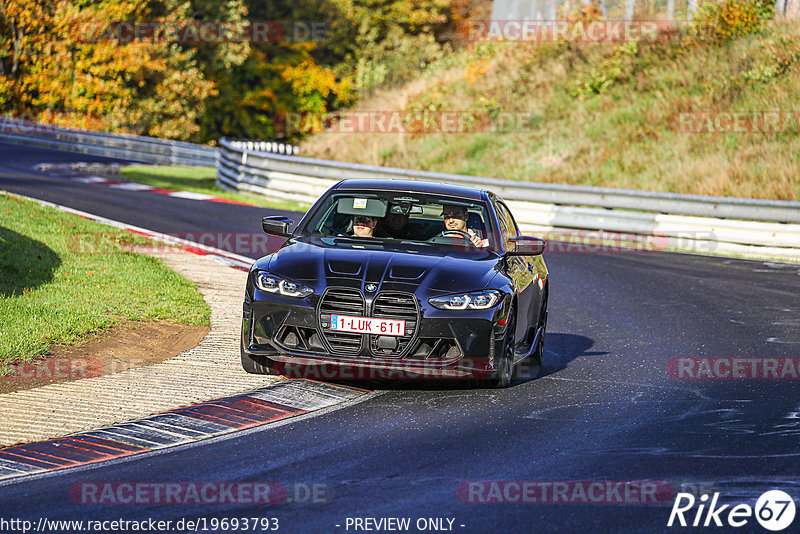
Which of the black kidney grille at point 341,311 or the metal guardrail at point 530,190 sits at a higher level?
the metal guardrail at point 530,190

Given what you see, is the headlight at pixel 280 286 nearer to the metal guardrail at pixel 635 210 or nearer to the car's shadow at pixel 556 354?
the car's shadow at pixel 556 354

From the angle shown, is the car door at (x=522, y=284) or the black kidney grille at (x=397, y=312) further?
the car door at (x=522, y=284)

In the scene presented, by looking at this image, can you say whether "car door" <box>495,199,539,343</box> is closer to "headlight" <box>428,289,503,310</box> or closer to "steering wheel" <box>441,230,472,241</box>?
"steering wheel" <box>441,230,472,241</box>

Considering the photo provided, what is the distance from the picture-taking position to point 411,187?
10086 millimetres

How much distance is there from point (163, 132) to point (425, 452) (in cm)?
4632

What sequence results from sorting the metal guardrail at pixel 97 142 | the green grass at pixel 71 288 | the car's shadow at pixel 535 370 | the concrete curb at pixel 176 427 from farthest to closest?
the metal guardrail at pixel 97 142, the green grass at pixel 71 288, the car's shadow at pixel 535 370, the concrete curb at pixel 176 427

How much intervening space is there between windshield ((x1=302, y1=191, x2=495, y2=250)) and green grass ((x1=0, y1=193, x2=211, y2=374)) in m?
2.22

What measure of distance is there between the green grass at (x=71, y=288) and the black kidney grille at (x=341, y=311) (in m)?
2.60

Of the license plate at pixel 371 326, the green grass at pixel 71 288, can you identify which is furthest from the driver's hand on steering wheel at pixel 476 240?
the green grass at pixel 71 288

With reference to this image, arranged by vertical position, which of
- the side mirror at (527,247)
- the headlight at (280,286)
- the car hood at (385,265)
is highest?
the side mirror at (527,247)

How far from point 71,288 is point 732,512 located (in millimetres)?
8033

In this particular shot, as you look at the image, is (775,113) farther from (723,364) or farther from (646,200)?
(723,364)

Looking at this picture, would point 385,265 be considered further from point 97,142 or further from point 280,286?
point 97,142

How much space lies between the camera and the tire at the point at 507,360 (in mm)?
8625
